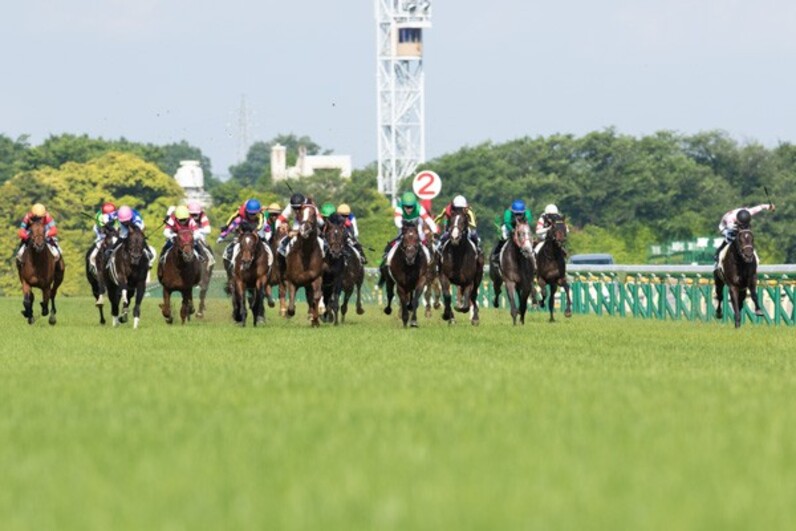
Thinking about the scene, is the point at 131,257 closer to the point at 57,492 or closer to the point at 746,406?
the point at 746,406

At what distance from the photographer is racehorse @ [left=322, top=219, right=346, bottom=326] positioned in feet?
91.9

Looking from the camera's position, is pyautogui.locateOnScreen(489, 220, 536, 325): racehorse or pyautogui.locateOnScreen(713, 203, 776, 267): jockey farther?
pyautogui.locateOnScreen(489, 220, 536, 325): racehorse

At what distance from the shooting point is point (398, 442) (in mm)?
9211

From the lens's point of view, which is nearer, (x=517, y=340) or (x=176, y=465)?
(x=176, y=465)

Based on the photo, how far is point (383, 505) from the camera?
22.7 feet

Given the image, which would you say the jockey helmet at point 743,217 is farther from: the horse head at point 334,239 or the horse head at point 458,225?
the horse head at point 334,239

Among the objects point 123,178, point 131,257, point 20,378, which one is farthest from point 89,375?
point 123,178

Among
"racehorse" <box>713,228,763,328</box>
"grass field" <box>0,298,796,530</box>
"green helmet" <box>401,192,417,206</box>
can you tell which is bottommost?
"grass field" <box>0,298,796,530</box>

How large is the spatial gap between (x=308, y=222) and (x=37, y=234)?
4020 mm

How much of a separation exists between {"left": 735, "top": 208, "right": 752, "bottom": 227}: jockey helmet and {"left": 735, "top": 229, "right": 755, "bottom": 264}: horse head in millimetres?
102

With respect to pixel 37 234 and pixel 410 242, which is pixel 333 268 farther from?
pixel 37 234

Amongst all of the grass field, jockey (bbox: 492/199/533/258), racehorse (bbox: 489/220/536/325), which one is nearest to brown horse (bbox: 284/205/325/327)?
racehorse (bbox: 489/220/536/325)

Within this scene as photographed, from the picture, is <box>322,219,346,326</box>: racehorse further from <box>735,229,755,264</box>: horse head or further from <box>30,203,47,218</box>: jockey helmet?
<box>735,229,755,264</box>: horse head

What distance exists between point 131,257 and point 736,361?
38.9 feet
